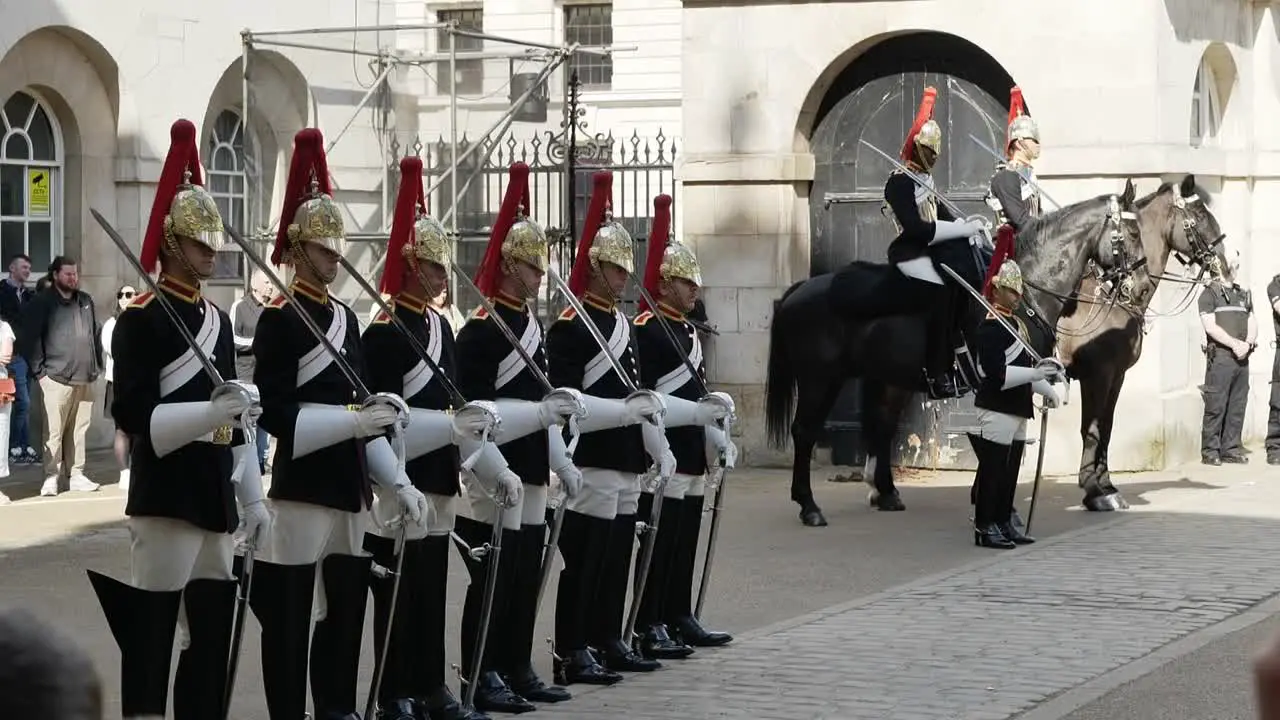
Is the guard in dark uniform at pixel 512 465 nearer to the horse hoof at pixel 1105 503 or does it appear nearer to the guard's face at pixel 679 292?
the guard's face at pixel 679 292

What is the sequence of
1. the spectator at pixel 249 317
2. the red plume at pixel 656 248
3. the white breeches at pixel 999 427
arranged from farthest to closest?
the spectator at pixel 249 317 → the white breeches at pixel 999 427 → the red plume at pixel 656 248

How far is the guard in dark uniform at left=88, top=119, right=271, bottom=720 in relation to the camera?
5559 millimetres

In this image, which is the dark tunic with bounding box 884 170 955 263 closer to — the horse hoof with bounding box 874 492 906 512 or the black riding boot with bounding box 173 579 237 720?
the horse hoof with bounding box 874 492 906 512

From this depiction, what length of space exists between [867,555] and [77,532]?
4869 mm

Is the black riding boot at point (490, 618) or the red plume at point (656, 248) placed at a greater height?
the red plume at point (656, 248)

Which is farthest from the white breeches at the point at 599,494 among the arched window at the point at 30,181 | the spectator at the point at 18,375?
the arched window at the point at 30,181

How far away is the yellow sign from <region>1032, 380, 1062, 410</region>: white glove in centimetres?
1018

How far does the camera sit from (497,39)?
18047 mm

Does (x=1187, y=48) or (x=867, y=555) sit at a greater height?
(x=1187, y=48)

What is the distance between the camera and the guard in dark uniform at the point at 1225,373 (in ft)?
56.0

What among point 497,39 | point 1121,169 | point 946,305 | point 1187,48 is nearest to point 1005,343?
point 946,305

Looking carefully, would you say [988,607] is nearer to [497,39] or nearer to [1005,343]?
[1005,343]

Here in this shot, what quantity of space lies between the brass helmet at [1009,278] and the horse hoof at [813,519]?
2.10 meters

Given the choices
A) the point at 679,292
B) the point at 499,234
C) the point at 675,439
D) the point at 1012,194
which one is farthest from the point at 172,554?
the point at 1012,194
